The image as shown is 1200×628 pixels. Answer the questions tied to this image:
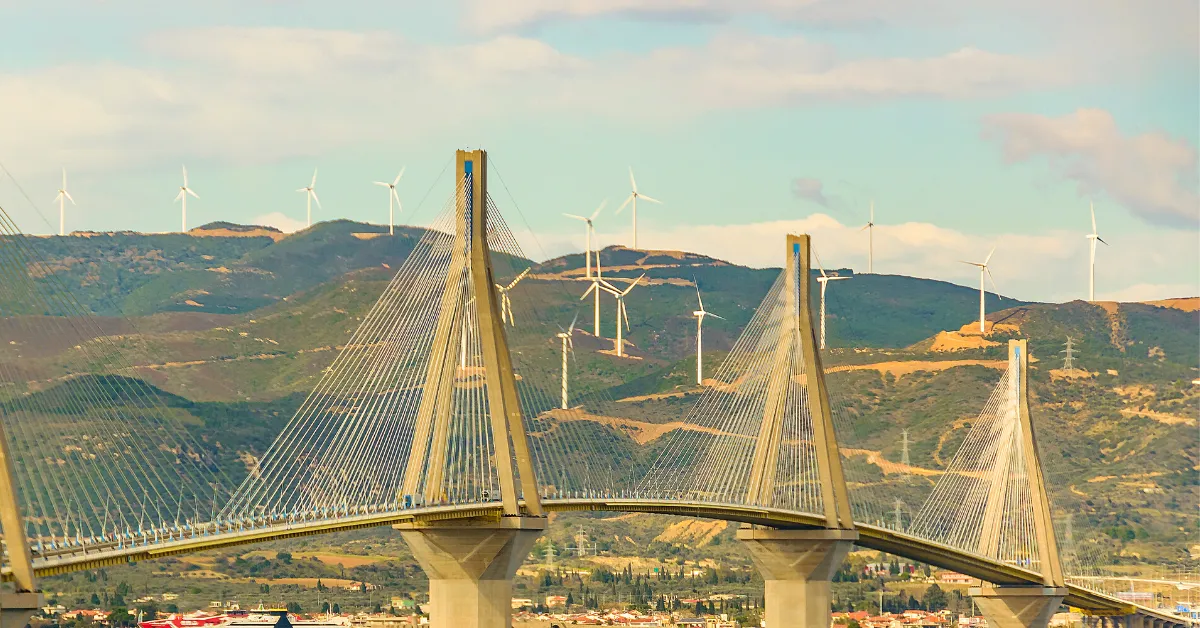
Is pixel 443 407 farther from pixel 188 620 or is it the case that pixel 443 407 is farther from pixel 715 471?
pixel 188 620

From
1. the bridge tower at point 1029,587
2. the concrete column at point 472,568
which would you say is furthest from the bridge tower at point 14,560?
the bridge tower at point 1029,587

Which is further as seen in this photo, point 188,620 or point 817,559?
point 188,620

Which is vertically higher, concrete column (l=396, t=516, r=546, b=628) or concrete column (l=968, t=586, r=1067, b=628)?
concrete column (l=396, t=516, r=546, b=628)

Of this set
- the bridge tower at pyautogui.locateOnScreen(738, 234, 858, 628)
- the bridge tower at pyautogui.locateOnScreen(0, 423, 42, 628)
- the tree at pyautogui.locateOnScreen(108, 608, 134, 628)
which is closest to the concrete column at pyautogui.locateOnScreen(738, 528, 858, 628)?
the bridge tower at pyautogui.locateOnScreen(738, 234, 858, 628)

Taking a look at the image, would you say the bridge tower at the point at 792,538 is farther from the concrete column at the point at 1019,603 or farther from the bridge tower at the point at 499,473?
the bridge tower at the point at 499,473

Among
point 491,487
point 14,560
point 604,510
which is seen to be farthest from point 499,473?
point 14,560

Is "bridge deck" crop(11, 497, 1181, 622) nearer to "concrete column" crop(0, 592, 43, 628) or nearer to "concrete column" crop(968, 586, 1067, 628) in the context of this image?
"concrete column" crop(968, 586, 1067, 628)

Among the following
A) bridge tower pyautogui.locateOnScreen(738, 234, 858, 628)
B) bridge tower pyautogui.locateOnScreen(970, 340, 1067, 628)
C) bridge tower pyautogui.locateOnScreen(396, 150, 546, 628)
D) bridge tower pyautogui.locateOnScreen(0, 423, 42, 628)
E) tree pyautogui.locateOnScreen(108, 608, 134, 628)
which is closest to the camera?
bridge tower pyautogui.locateOnScreen(0, 423, 42, 628)

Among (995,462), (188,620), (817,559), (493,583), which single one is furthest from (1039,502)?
(188,620)
